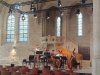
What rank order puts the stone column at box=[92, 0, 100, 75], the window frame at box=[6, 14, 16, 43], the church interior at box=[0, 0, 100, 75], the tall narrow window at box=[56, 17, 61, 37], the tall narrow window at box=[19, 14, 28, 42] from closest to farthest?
1. the stone column at box=[92, 0, 100, 75]
2. the church interior at box=[0, 0, 100, 75]
3. the tall narrow window at box=[56, 17, 61, 37]
4. the tall narrow window at box=[19, 14, 28, 42]
5. the window frame at box=[6, 14, 16, 43]

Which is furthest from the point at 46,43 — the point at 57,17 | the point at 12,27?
the point at 12,27

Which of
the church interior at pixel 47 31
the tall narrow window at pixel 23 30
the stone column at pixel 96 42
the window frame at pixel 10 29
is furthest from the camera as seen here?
the window frame at pixel 10 29

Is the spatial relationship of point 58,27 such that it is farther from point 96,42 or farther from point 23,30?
point 96,42

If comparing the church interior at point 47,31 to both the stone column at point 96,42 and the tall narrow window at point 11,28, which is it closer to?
the tall narrow window at point 11,28

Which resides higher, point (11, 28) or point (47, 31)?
point (11, 28)

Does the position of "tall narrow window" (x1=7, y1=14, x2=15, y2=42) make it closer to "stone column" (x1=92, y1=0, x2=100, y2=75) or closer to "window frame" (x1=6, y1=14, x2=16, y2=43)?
"window frame" (x1=6, y1=14, x2=16, y2=43)

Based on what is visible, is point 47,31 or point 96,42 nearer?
point 96,42

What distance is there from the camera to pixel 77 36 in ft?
80.4

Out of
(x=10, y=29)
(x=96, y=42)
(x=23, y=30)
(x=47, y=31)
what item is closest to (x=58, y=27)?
(x=47, y=31)

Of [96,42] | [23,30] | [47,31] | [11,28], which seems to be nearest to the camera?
[96,42]

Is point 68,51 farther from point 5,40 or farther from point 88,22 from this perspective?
point 5,40

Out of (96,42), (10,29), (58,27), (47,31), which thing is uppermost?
(58,27)

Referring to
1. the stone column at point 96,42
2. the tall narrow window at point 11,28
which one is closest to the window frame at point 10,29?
the tall narrow window at point 11,28

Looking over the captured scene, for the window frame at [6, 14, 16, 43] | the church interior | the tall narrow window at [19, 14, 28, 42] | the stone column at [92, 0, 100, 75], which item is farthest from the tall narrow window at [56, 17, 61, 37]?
the stone column at [92, 0, 100, 75]
